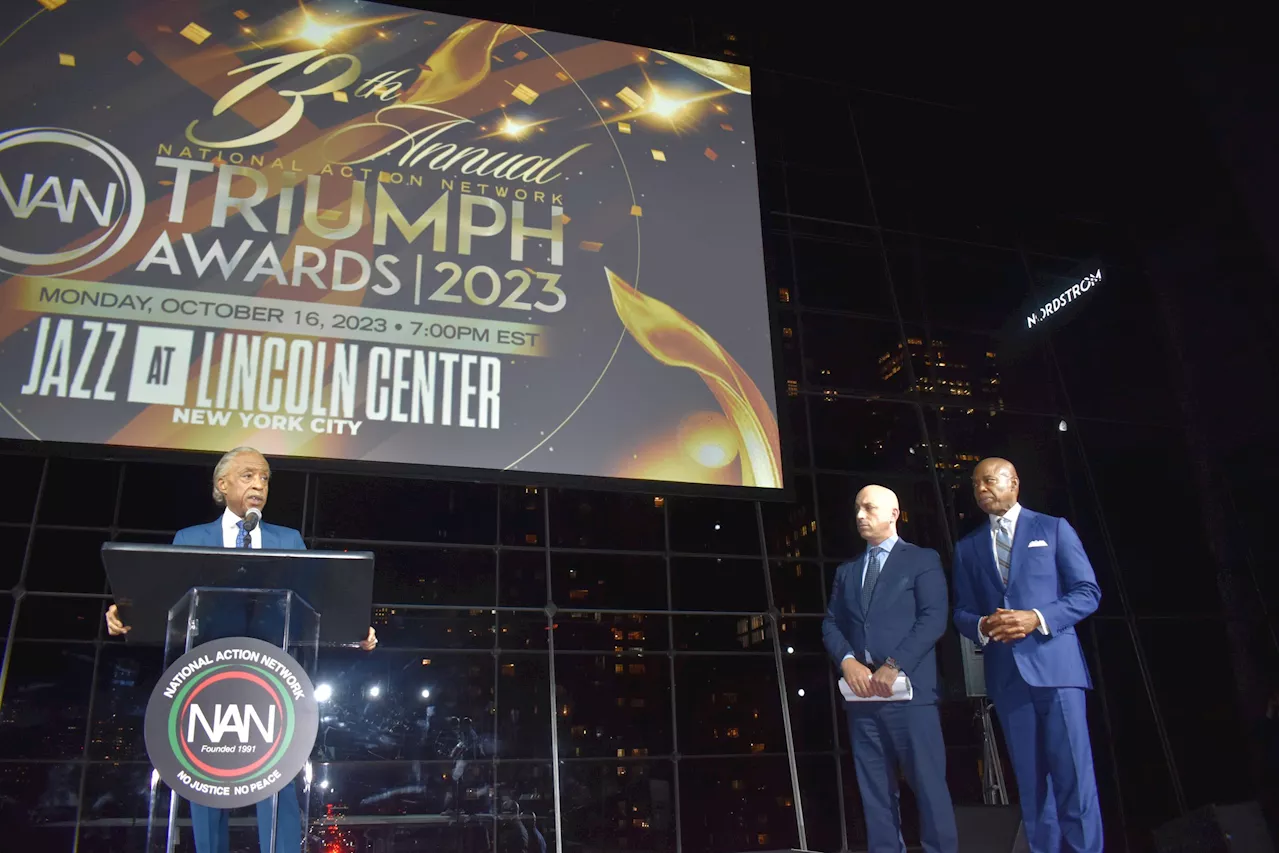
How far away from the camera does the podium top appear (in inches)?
78.4

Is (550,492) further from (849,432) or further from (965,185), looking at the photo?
(965,185)

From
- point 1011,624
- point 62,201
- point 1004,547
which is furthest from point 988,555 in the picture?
point 62,201

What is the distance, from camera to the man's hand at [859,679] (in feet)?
9.62

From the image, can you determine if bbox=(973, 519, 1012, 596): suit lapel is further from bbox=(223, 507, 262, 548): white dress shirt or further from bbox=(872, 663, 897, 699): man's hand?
bbox=(223, 507, 262, 548): white dress shirt

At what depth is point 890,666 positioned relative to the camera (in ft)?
9.56

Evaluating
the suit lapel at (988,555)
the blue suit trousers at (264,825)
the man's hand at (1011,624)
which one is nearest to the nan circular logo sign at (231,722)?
the blue suit trousers at (264,825)

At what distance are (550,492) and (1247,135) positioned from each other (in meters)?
3.95

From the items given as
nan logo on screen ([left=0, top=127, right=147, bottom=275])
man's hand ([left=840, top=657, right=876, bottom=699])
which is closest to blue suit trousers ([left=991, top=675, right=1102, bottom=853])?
man's hand ([left=840, top=657, right=876, bottom=699])

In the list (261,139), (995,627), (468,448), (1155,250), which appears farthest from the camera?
(1155,250)

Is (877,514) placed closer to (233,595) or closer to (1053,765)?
(1053,765)

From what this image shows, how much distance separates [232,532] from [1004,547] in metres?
2.45

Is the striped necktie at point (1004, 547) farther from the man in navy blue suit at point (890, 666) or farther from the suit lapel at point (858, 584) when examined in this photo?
the suit lapel at point (858, 584)

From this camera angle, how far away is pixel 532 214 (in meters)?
4.27

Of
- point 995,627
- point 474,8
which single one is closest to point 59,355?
point 474,8
